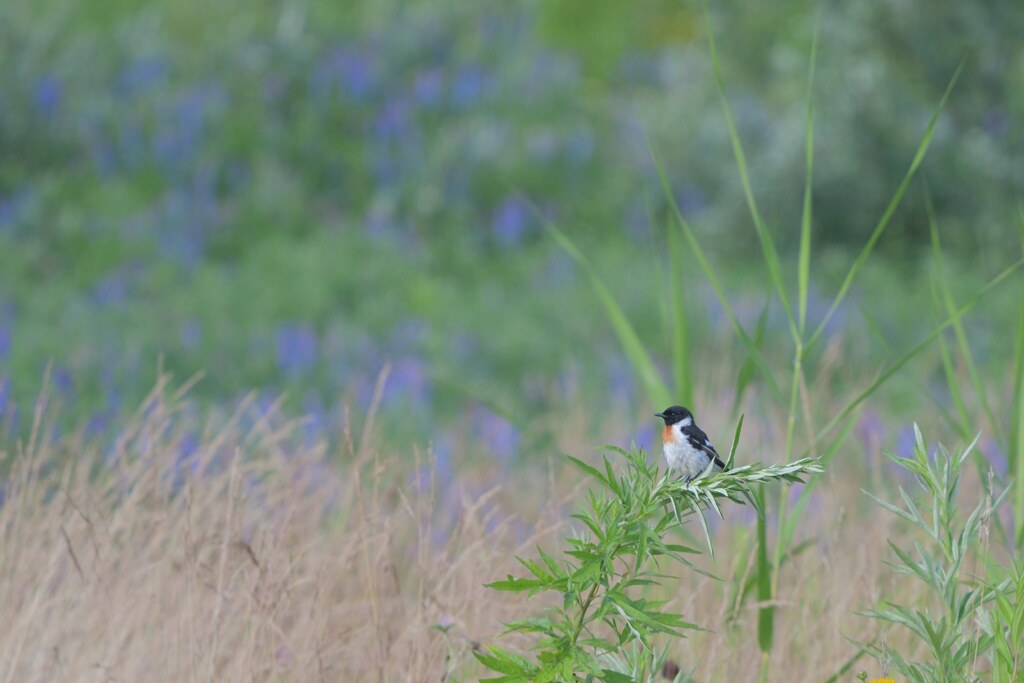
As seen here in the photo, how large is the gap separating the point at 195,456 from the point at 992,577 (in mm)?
1901

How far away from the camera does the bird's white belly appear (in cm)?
161

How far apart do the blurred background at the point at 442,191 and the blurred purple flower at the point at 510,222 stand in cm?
2

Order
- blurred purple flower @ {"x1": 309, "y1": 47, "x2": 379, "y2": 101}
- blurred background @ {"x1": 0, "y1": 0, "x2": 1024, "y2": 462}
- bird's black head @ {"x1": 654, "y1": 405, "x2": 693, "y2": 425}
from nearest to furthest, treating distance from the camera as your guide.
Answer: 1. bird's black head @ {"x1": 654, "y1": 405, "x2": 693, "y2": 425}
2. blurred background @ {"x1": 0, "y1": 0, "x2": 1024, "y2": 462}
3. blurred purple flower @ {"x1": 309, "y1": 47, "x2": 379, "y2": 101}

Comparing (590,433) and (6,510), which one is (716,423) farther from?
(6,510)

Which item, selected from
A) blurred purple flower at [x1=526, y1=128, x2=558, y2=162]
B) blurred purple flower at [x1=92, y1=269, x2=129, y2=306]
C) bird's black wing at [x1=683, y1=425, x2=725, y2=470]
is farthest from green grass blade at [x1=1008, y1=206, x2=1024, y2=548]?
blurred purple flower at [x1=526, y1=128, x2=558, y2=162]

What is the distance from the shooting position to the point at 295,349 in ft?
21.6

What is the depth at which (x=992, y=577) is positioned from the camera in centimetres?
210

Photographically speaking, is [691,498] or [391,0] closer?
[691,498]

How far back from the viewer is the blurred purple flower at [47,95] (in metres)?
9.23

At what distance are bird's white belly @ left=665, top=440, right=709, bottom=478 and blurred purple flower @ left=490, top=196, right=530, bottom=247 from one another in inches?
295

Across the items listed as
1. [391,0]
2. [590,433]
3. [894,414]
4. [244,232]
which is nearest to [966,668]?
[590,433]

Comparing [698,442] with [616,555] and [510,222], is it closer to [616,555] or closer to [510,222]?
[616,555]

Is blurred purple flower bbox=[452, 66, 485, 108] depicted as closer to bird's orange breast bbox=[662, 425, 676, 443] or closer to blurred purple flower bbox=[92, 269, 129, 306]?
blurred purple flower bbox=[92, 269, 129, 306]

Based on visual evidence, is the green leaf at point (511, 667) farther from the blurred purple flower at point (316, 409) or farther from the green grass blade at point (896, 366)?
the blurred purple flower at point (316, 409)
